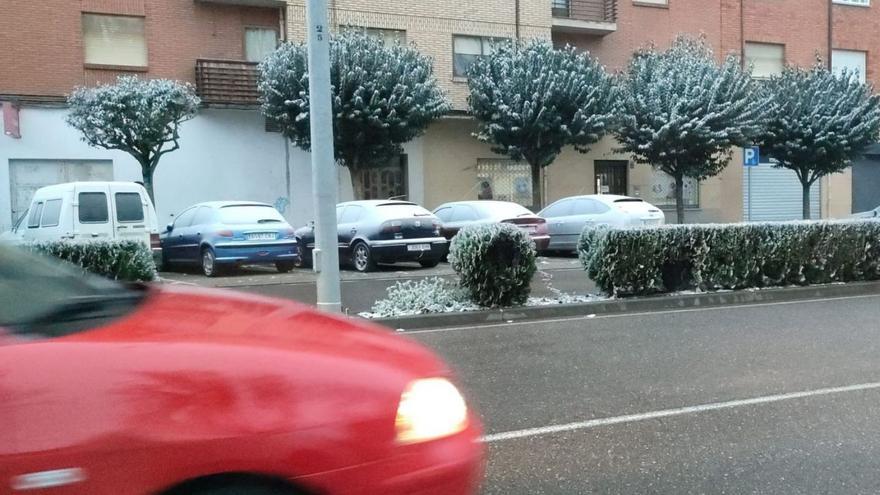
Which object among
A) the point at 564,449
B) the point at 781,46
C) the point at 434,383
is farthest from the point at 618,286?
the point at 781,46

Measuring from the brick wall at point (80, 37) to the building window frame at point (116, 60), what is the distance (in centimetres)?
9

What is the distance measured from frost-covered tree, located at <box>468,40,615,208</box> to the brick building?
2682 millimetres

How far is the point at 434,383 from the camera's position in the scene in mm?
2717

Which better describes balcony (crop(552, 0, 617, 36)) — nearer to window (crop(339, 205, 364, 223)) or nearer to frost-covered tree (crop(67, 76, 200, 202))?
window (crop(339, 205, 364, 223))

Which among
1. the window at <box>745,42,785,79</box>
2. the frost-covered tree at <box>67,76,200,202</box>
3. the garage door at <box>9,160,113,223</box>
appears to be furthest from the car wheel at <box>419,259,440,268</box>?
the window at <box>745,42,785,79</box>

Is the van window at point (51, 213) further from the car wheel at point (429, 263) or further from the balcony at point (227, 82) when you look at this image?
the balcony at point (227, 82)

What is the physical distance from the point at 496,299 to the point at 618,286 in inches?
74.8

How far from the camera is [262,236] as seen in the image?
14.6m

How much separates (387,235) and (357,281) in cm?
171

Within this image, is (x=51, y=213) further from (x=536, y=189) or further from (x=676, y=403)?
(x=536, y=189)

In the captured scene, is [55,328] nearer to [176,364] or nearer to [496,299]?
[176,364]

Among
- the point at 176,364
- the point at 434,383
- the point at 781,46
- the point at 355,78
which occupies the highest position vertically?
the point at 781,46

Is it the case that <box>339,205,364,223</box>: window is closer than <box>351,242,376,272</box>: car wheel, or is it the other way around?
<box>351,242,376,272</box>: car wheel

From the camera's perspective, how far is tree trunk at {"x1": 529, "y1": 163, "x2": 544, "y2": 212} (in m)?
22.8
